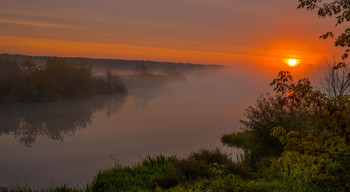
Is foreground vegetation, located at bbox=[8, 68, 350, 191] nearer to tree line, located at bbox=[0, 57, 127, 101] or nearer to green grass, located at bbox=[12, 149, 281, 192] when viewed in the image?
green grass, located at bbox=[12, 149, 281, 192]

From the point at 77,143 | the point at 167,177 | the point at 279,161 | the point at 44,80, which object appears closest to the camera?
the point at 279,161

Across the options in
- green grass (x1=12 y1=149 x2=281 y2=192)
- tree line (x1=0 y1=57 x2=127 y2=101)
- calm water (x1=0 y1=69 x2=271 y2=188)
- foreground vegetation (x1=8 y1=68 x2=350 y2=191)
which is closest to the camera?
foreground vegetation (x1=8 y1=68 x2=350 y2=191)

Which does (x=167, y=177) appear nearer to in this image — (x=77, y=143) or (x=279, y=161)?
(x=279, y=161)

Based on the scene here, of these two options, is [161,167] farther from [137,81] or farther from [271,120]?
[137,81]

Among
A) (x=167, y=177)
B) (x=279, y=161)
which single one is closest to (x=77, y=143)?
(x=167, y=177)

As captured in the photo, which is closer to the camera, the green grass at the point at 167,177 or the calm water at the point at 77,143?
the green grass at the point at 167,177

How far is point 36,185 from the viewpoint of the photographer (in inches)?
760

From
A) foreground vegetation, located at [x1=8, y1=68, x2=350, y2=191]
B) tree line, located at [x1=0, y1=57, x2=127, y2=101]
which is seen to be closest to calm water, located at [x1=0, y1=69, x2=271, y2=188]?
foreground vegetation, located at [x1=8, y1=68, x2=350, y2=191]

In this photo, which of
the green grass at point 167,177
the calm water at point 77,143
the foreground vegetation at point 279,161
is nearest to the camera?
the foreground vegetation at point 279,161

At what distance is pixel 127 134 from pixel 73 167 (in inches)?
553

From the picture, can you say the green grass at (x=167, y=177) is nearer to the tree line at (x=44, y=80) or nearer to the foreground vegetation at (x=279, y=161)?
the foreground vegetation at (x=279, y=161)

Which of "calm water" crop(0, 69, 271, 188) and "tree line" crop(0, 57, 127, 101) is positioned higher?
"tree line" crop(0, 57, 127, 101)

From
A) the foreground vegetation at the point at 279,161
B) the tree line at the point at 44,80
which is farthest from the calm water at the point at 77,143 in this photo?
the tree line at the point at 44,80

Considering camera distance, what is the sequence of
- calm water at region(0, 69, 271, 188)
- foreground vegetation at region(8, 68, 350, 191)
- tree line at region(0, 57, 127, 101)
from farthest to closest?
tree line at region(0, 57, 127, 101)
calm water at region(0, 69, 271, 188)
foreground vegetation at region(8, 68, 350, 191)
